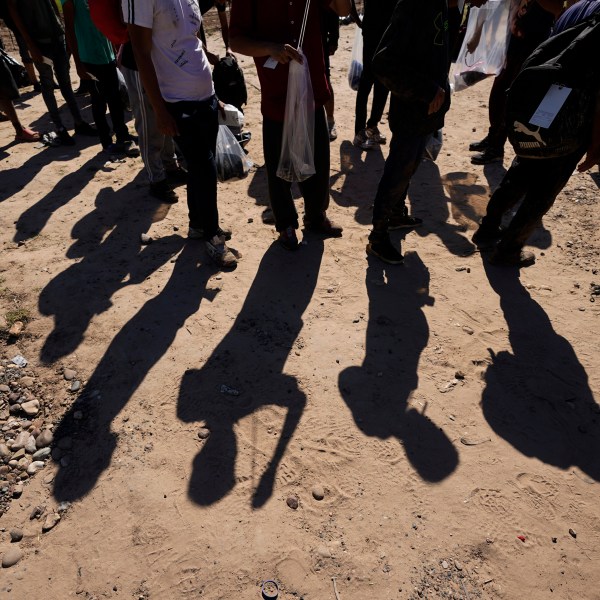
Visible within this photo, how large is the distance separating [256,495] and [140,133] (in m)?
3.28

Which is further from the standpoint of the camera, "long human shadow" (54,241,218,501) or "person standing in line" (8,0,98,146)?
"person standing in line" (8,0,98,146)

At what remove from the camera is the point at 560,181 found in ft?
9.54

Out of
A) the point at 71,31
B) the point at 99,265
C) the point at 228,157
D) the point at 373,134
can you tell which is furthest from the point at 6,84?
the point at 373,134

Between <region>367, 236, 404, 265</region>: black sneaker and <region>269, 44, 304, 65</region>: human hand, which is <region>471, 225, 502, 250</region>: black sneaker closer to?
<region>367, 236, 404, 265</region>: black sneaker

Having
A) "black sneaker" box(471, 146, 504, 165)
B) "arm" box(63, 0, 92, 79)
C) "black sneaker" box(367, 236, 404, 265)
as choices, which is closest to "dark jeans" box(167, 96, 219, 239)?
"black sneaker" box(367, 236, 404, 265)

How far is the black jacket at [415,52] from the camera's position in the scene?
8.20 feet

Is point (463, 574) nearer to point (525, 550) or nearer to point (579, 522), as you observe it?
point (525, 550)

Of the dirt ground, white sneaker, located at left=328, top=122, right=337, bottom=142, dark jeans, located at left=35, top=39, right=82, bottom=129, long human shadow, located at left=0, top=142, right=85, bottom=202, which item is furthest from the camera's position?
white sneaker, located at left=328, top=122, right=337, bottom=142

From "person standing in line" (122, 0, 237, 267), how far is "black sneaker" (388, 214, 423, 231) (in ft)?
4.84

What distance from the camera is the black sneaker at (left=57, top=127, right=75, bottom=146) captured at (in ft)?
17.2

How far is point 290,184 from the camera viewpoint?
3.35 m

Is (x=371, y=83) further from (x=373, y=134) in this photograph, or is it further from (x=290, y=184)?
(x=290, y=184)

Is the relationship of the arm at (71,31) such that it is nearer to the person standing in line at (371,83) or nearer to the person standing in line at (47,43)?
the person standing in line at (47,43)

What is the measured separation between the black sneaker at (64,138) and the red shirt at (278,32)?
3.37 m
